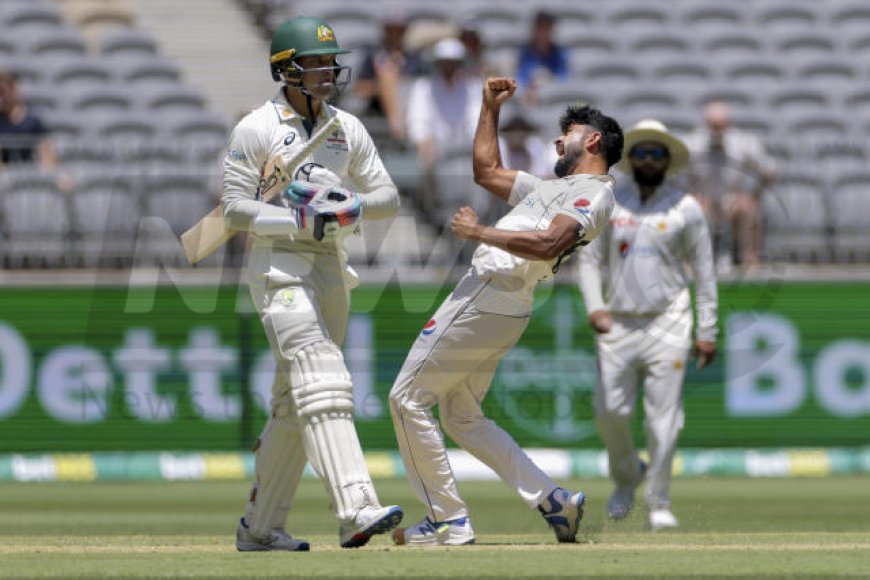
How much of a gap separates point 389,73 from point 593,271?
5657 millimetres

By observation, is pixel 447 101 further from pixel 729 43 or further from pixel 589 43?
pixel 729 43

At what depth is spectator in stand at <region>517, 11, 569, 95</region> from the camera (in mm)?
16922

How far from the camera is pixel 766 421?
567 inches

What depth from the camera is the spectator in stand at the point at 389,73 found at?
15.7 metres

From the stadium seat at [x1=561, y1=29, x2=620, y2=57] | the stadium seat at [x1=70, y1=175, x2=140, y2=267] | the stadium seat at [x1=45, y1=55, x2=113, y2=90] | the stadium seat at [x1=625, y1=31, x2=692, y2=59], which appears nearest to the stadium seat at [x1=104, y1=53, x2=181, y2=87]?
the stadium seat at [x1=45, y1=55, x2=113, y2=90]

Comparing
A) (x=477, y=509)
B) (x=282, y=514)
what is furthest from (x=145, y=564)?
(x=477, y=509)

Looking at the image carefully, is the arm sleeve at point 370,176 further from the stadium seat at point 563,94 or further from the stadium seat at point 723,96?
the stadium seat at point 723,96

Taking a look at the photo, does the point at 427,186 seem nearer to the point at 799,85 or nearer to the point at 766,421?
the point at 766,421

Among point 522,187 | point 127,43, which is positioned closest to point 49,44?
point 127,43

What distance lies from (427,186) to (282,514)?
23.1 ft

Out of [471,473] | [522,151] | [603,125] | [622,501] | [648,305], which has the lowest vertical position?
→ [471,473]

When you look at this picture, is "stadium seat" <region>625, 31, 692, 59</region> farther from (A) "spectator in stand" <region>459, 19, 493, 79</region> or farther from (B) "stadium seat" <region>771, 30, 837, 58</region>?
(A) "spectator in stand" <region>459, 19, 493, 79</region>

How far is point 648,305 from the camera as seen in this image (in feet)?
34.6

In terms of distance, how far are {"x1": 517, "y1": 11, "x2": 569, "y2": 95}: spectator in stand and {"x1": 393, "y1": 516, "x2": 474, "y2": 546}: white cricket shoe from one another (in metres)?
9.27
